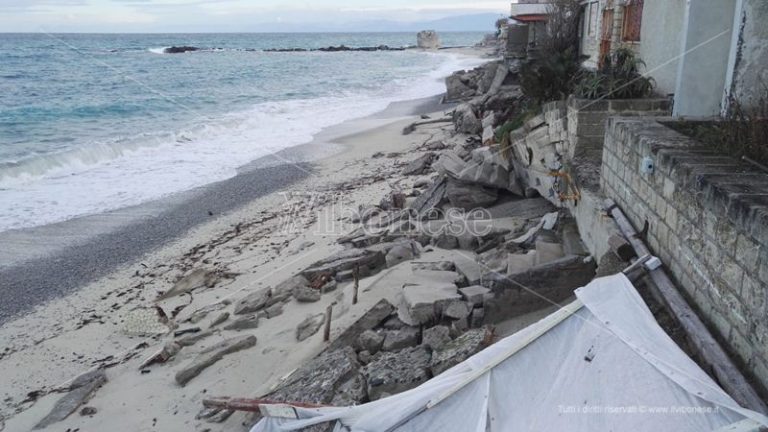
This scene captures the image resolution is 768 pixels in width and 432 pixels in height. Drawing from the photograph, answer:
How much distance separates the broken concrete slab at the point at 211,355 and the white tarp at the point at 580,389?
83.6 inches

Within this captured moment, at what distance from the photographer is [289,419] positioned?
12.5ft

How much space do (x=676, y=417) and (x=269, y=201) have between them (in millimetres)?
10602

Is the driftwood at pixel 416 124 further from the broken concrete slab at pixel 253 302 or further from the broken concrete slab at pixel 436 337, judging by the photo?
the broken concrete slab at pixel 436 337

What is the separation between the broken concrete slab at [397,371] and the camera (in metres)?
4.20

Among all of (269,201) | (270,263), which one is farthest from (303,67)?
(270,263)

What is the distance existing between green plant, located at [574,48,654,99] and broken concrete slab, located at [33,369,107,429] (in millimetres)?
6515

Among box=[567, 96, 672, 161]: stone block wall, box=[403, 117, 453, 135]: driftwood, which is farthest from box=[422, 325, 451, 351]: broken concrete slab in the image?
box=[403, 117, 453, 135]: driftwood

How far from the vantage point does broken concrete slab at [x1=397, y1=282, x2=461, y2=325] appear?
206 inches

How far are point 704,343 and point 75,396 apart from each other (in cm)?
554

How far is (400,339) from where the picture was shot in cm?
504

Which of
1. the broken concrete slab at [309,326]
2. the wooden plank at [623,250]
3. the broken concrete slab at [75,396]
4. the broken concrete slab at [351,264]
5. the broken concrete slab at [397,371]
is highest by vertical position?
the wooden plank at [623,250]

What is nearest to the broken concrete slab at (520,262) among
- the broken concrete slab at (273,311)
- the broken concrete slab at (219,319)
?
the broken concrete slab at (273,311)

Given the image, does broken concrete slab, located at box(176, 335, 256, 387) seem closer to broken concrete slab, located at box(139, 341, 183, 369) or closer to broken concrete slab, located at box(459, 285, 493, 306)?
broken concrete slab, located at box(139, 341, 183, 369)

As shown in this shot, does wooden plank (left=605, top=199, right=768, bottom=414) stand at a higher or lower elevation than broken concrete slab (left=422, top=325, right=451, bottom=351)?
higher
